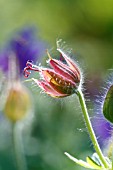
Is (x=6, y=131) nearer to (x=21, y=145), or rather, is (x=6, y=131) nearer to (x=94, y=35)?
(x=21, y=145)

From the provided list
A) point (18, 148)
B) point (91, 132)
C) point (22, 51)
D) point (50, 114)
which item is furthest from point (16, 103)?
point (91, 132)

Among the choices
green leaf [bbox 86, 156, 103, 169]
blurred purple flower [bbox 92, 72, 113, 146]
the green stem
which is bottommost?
green leaf [bbox 86, 156, 103, 169]

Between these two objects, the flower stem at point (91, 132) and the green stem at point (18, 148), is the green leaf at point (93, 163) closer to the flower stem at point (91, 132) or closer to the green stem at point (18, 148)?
the flower stem at point (91, 132)

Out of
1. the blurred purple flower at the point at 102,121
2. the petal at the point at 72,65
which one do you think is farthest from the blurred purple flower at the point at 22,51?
the petal at the point at 72,65

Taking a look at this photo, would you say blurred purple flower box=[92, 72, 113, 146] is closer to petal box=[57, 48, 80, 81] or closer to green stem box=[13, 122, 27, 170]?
petal box=[57, 48, 80, 81]

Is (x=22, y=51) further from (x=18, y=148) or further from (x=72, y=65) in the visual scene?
(x=72, y=65)

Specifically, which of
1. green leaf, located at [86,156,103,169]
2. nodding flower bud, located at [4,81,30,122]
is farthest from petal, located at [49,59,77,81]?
nodding flower bud, located at [4,81,30,122]

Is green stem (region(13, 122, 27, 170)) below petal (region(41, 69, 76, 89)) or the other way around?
the other way around
